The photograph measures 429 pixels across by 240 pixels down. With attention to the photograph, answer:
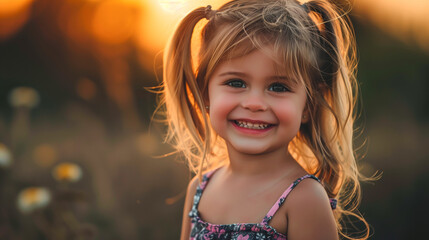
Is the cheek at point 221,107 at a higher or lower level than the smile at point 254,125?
higher

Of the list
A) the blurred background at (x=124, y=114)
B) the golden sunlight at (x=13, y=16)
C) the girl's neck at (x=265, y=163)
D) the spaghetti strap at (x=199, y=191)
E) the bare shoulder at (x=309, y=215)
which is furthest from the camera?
the golden sunlight at (x=13, y=16)

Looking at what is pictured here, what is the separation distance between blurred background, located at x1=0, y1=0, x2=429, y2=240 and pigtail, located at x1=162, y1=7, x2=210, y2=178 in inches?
27.9

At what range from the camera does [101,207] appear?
2211mm

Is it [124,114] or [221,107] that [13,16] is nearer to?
[124,114]

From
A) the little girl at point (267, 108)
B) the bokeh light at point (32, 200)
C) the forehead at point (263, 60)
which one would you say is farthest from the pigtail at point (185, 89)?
the bokeh light at point (32, 200)

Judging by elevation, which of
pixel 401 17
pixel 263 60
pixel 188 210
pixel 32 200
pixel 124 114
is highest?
pixel 401 17

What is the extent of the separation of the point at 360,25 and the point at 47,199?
1780mm

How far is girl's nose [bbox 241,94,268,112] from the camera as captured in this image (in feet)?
3.78

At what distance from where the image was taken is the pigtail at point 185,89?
1.37 meters

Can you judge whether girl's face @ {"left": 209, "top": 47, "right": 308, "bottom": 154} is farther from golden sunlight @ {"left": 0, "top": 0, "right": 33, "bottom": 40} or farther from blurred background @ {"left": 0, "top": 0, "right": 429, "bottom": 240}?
golden sunlight @ {"left": 0, "top": 0, "right": 33, "bottom": 40}

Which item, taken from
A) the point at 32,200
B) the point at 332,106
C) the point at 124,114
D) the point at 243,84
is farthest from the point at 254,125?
the point at 124,114

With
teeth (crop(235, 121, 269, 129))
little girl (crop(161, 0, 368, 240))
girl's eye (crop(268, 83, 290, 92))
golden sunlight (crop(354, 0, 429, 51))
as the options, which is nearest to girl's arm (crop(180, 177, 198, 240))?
little girl (crop(161, 0, 368, 240))

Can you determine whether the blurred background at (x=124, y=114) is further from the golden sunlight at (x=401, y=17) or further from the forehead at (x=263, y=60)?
the forehead at (x=263, y=60)

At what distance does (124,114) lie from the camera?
226 centimetres
